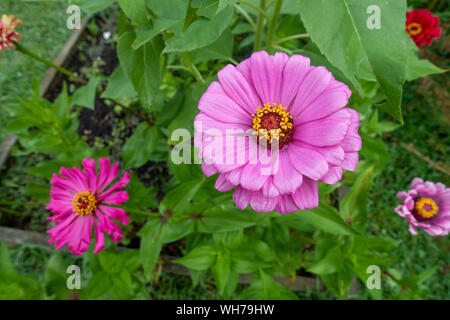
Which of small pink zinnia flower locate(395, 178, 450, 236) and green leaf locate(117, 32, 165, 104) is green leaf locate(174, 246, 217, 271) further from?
small pink zinnia flower locate(395, 178, 450, 236)

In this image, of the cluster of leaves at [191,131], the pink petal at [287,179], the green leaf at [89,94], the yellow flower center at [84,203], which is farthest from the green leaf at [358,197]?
the green leaf at [89,94]

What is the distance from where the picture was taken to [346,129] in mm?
506

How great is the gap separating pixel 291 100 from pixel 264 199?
0.21 meters

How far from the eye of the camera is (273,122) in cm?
63

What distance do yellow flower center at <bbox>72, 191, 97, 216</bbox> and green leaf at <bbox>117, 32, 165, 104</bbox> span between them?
1.25ft

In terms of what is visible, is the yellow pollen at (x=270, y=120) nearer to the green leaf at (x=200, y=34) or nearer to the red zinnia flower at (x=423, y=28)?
the green leaf at (x=200, y=34)

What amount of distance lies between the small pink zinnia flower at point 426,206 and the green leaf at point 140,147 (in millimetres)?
851

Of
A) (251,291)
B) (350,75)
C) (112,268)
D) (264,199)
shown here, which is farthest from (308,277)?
(350,75)

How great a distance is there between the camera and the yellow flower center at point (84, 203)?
0.86 meters

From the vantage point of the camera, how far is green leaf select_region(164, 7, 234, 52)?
580 millimetres

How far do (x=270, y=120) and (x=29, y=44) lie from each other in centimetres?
189

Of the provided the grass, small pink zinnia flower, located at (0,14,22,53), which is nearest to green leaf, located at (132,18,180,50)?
small pink zinnia flower, located at (0,14,22,53)

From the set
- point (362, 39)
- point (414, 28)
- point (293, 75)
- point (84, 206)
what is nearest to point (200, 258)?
point (84, 206)

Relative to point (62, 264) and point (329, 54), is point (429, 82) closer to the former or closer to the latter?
point (329, 54)
